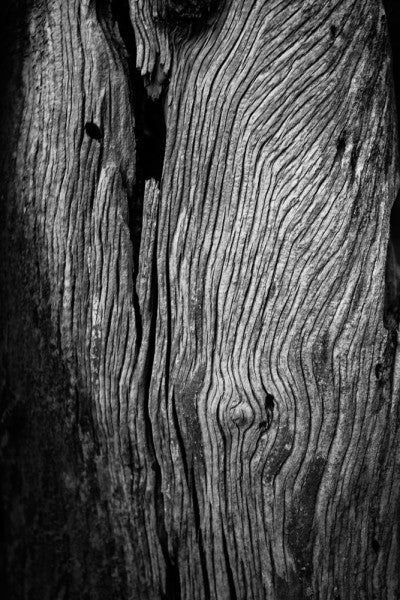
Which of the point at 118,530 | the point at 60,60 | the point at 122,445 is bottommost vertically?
the point at 118,530

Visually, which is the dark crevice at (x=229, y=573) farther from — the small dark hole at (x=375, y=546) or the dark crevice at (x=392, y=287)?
the dark crevice at (x=392, y=287)

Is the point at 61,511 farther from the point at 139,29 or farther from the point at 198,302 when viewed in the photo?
the point at 139,29

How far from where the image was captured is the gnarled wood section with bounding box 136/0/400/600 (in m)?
1.18

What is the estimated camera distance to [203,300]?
1255 millimetres

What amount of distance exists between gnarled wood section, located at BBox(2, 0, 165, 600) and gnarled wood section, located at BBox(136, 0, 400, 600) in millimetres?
100

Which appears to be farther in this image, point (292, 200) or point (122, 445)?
point (122, 445)

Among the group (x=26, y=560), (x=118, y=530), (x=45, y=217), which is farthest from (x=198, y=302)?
(x=26, y=560)

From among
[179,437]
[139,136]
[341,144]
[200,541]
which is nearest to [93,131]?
[139,136]

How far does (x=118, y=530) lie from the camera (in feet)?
4.37

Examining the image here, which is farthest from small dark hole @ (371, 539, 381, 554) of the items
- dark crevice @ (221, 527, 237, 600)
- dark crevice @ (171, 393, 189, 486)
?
dark crevice @ (171, 393, 189, 486)

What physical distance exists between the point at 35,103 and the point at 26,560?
1199mm

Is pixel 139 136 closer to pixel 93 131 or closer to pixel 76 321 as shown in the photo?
pixel 93 131

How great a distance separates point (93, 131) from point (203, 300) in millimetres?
493

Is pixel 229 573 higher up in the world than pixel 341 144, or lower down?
lower down
